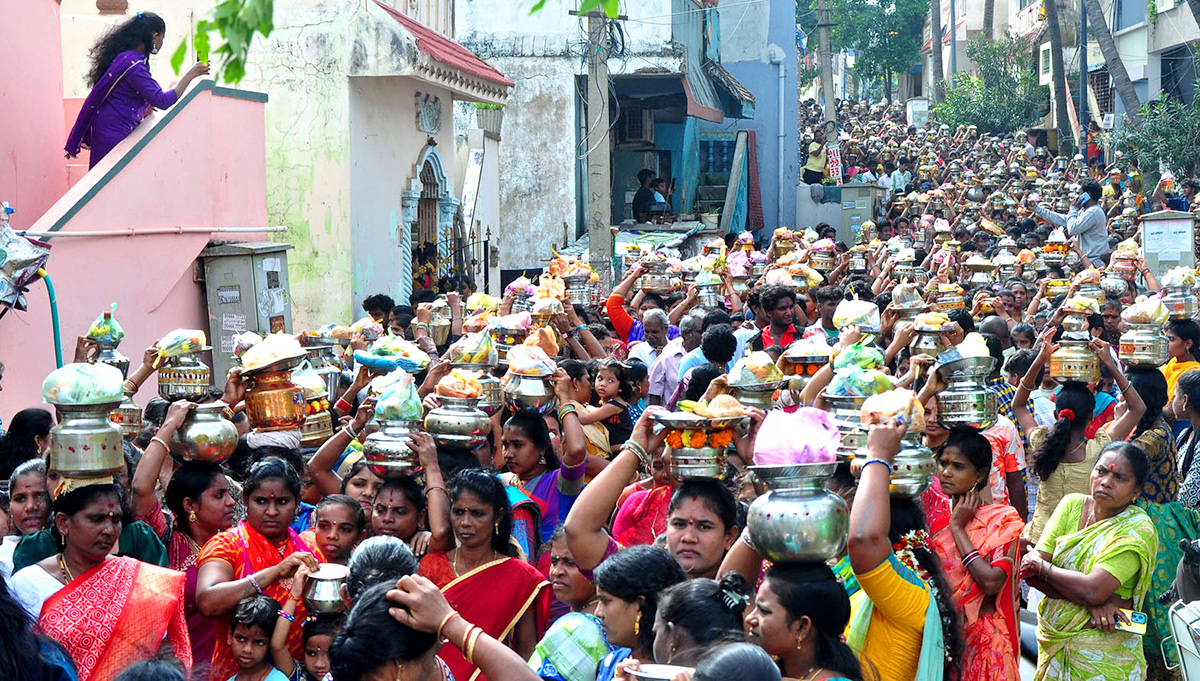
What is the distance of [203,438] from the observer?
4.68 meters

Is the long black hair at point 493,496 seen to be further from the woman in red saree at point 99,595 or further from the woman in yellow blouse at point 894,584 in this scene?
the woman in yellow blouse at point 894,584

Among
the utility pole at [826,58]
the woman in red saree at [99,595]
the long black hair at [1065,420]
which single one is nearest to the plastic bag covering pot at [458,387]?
the woman in red saree at [99,595]

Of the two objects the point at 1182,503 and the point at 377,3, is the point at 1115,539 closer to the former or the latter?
the point at 1182,503

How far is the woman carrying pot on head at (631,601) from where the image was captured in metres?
3.56

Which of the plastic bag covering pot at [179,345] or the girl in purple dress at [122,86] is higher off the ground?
the girl in purple dress at [122,86]

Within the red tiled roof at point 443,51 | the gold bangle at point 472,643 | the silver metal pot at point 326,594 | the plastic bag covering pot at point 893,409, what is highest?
the red tiled roof at point 443,51

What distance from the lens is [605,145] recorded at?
1553 cm

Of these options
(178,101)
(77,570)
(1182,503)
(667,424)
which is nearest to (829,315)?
(1182,503)

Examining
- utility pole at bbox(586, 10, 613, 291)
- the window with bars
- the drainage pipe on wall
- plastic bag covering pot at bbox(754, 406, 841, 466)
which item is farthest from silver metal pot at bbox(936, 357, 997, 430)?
the window with bars

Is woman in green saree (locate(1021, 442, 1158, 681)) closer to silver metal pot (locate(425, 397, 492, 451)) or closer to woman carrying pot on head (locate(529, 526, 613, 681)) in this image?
woman carrying pot on head (locate(529, 526, 613, 681))

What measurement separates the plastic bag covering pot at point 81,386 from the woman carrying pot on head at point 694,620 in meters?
2.13

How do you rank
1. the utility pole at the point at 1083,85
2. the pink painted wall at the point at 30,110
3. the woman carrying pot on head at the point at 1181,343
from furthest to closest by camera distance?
the utility pole at the point at 1083,85
the pink painted wall at the point at 30,110
the woman carrying pot on head at the point at 1181,343

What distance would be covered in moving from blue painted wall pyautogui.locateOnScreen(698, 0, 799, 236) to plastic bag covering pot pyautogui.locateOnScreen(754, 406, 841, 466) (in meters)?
25.5

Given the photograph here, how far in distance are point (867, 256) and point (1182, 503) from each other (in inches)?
317
